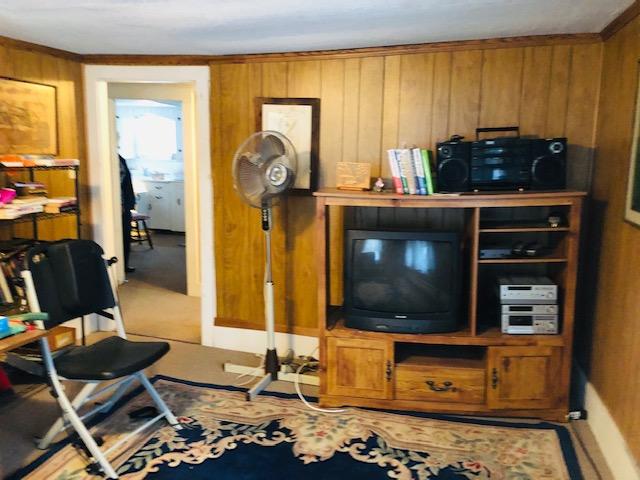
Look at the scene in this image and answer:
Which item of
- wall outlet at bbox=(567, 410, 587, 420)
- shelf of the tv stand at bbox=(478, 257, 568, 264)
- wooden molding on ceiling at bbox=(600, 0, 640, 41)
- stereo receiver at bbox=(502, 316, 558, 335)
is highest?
wooden molding on ceiling at bbox=(600, 0, 640, 41)

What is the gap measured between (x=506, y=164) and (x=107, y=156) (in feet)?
9.54

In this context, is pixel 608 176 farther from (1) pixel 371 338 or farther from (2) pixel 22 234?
(2) pixel 22 234

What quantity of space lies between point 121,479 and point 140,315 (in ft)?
7.63

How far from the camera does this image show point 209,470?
228cm

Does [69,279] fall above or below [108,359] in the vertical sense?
above

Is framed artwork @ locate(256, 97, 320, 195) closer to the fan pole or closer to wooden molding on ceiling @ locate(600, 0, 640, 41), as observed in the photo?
the fan pole

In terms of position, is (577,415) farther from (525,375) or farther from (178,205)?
(178,205)

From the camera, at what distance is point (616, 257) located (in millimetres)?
2426

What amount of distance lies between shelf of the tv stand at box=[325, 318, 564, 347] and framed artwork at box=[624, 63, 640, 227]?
0.75 metres

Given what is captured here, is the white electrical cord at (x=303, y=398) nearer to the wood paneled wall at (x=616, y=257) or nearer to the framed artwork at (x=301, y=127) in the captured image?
the framed artwork at (x=301, y=127)

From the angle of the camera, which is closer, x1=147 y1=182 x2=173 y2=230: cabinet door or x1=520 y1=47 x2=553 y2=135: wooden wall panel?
x1=520 y1=47 x2=553 y2=135: wooden wall panel

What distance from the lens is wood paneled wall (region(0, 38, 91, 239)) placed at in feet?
10.7

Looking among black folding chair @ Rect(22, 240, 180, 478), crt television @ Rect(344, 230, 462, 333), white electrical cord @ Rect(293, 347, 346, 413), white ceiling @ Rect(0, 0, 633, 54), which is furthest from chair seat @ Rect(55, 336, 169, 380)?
white ceiling @ Rect(0, 0, 633, 54)

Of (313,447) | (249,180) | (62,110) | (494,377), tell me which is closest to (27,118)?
(62,110)
